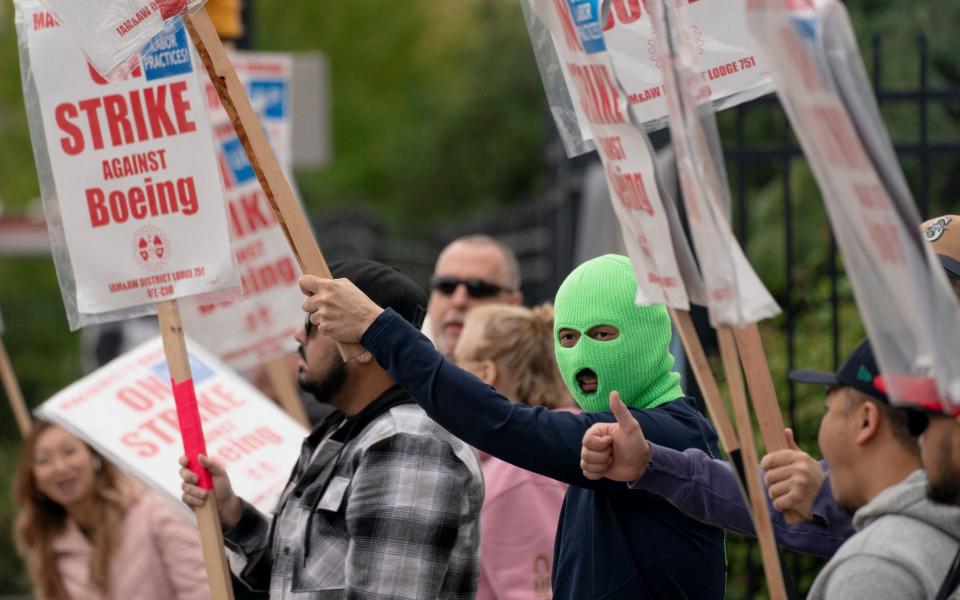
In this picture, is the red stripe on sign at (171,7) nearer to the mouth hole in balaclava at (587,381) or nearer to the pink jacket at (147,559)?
the mouth hole in balaclava at (587,381)

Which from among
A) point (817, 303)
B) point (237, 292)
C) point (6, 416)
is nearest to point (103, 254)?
point (237, 292)

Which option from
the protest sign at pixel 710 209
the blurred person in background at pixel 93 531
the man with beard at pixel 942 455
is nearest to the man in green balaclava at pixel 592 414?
the protest sign at pixel 710 209

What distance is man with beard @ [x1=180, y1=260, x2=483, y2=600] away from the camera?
3.54 metres

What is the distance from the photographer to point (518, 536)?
14.6ft

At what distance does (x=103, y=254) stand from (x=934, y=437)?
7.88ft

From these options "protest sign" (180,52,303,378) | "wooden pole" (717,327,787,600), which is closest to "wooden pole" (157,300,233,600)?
"wooden pole" (717,327,787,600)

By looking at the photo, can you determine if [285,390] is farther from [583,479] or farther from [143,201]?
[583,479]

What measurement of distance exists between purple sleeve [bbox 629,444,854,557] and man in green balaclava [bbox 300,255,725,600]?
0.47 feet

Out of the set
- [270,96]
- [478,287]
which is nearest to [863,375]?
[478,287]

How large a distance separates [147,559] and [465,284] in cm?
172

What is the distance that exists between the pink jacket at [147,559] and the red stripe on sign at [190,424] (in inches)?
49.9

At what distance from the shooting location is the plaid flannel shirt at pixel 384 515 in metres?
3.54

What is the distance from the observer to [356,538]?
11.7 feet

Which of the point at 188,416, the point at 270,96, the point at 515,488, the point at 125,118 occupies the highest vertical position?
the point at 125,118
